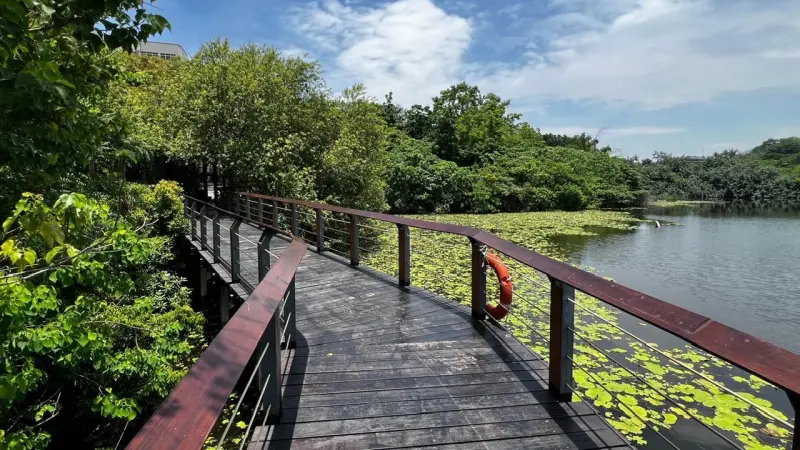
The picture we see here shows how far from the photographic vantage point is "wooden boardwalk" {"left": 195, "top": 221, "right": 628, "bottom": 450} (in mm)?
2209

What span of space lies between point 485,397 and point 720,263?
12.2 m

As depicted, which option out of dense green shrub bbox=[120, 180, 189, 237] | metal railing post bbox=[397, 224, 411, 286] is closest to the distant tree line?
dense green shrub bbox=[120, 180, 189, 237]

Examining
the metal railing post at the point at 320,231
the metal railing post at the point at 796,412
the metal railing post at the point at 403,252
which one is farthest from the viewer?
the metal railing post at the point at 320,231

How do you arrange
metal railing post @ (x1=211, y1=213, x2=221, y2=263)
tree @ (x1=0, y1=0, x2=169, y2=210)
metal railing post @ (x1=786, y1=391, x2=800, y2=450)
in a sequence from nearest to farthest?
metal railing post @ (x1=786, y1=391, x2=800, y2=450) < tree @ (x1=0, y1=0, x2=169, y2=210) < metal railing post @ (x1=211, y1=213, x2=221, y2=263)

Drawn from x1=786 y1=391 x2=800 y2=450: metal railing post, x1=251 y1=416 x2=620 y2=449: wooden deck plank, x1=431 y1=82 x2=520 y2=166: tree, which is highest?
x1=431 y1=82 x2=520 y2=166: tree

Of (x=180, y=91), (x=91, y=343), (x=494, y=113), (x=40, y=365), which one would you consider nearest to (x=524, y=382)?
(x=91, y=343)

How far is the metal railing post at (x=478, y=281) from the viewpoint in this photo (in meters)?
3.71

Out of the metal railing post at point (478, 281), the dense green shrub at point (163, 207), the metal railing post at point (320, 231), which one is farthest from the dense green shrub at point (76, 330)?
the dense green shrub at point (163, 207)

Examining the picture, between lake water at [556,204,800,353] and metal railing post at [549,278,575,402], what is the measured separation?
5.87 metres

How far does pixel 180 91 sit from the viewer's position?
14.0 m

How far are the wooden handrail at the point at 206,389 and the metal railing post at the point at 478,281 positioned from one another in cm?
219

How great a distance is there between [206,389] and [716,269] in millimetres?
12989

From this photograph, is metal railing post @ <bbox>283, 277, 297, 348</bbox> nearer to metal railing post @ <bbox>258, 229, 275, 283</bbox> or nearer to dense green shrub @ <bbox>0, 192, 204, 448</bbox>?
metal railing post @ <bbox>258, 229, 275, 283</bbox>

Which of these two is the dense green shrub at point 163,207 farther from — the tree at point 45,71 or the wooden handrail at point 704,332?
the wooden handrail at point 704,332
